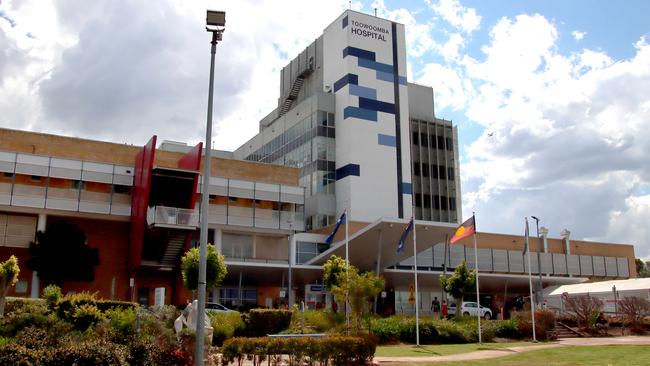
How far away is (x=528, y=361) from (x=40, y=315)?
16.3 m

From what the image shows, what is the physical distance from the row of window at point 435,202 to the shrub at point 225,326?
151 ft

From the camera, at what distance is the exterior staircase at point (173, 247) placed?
41.0m

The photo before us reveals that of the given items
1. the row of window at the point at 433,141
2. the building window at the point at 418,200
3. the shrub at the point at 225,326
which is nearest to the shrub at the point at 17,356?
the shrub at the point at 225,326

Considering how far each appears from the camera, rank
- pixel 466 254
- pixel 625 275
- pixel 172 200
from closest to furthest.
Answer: pixel 172 200 → pixel 466 254 → pixel 625 275

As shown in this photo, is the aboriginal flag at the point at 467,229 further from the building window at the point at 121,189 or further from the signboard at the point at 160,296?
the building window at the point at 121,189

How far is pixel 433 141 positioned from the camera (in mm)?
74750

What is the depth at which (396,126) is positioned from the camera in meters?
66.9

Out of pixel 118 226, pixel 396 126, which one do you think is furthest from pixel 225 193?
pixel 396 126

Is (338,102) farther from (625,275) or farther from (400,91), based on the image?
(625,275)

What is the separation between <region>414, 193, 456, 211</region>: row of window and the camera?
72000 millimetres

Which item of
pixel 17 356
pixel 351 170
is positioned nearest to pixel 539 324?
pixel 17 356

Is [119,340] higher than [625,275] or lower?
lower

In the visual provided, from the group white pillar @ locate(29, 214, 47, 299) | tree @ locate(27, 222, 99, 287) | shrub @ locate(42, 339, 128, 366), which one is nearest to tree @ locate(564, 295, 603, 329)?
shrub @ locate(42, 339, 128, 366)

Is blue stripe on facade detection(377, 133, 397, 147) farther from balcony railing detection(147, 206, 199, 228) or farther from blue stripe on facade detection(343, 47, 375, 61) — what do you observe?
balcony railing detection(147, 206, 199, 228)
